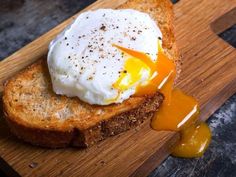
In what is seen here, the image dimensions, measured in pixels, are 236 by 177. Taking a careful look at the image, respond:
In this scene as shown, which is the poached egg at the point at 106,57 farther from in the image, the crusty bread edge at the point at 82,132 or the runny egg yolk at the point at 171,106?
the crusty bread edge at the point at 82,132

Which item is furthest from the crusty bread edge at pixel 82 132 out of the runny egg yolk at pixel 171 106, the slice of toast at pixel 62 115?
the runny egg yolk at pixel 171 106

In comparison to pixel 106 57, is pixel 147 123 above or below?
below

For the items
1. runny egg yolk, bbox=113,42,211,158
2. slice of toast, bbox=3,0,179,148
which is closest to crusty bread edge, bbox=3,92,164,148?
slice of toast, bbox=3,0,179,148

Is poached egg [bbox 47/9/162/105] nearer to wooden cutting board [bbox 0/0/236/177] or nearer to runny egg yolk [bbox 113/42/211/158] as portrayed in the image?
runny egg yolk [bbox 113/42/211/158]

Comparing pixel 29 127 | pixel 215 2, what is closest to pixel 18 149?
pixel 29 127

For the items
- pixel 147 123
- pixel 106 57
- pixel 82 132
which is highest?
pixel 106 57

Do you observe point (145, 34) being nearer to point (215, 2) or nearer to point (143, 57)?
point (143, 57)

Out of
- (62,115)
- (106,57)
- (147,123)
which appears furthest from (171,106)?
(62,115)

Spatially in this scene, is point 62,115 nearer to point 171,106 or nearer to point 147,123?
point 147,123
